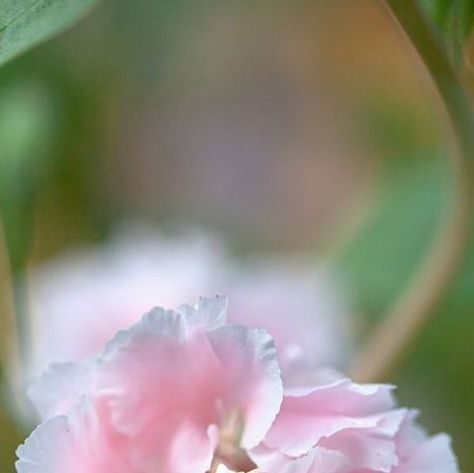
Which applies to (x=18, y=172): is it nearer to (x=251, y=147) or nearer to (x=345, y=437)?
(x=345, y=437)

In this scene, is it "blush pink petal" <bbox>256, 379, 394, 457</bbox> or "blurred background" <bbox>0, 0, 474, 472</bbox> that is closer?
"blush pink petal" <bbox>256, 379, 394, 457</bbox>

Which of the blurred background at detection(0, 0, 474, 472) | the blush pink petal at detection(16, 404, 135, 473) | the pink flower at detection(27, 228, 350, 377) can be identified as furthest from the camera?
the blurred background at detection(0, 0, 474, 472)

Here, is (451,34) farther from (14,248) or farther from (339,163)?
(339,163)

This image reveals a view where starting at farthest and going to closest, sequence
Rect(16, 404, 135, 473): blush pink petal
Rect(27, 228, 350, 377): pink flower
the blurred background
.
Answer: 1. the blurred background
2. Rect(27, 228, 350, 377): pink flower
3. Rect(16, 404, 135, 473): blush pink petal

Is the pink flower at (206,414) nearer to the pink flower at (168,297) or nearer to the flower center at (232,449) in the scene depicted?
the flower center at (232,449)

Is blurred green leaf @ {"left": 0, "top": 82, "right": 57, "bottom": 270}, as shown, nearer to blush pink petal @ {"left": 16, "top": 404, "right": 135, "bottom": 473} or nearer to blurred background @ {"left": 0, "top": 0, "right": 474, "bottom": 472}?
blurred background @ {"left": 0, "top": 0, "right": 474, "bottom": 472}

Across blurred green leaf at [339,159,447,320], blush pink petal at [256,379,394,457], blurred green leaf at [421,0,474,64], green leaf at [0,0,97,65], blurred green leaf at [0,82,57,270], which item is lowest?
blurred green leaf at [339,159,447,320]

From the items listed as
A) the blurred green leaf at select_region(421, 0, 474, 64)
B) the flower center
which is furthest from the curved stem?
the flower center
